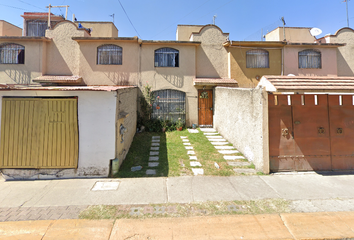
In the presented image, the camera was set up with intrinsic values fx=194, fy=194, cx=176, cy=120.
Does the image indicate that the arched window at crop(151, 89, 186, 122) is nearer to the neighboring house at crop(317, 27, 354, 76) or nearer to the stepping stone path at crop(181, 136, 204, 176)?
the stepping stone path at crop(181, 136, 204, 176)

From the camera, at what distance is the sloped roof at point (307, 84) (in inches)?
198

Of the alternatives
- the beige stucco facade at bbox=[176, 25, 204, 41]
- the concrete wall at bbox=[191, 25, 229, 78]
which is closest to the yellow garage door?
the concrete wall at bbox=[191, 25, 229, 78]

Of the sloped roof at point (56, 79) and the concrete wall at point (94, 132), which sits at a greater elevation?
the sloped roof at point (56, 79)

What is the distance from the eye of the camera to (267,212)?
150 inches

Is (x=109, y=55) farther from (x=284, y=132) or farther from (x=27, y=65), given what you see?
(x=284, y=132)

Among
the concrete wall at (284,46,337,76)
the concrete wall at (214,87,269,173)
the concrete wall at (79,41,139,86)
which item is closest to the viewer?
the concrete wall at (214,87,269,173)

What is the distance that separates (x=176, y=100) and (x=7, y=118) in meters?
8.16

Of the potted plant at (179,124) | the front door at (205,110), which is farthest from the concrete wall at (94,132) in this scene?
the front door at (205,110)

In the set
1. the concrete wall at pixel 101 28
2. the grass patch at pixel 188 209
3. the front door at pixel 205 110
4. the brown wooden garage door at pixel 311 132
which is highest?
the concrete wall at pixel 101 28

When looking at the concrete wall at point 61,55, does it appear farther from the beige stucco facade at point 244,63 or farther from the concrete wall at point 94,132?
the beige stucco facade at point 244,63

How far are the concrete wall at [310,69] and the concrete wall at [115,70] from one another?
31.6 feet

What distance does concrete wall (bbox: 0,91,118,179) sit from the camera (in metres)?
5.36

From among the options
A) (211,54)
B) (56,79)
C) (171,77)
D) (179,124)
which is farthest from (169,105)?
(56,79)

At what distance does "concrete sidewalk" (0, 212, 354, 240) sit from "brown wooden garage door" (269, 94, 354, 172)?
2.16 meters
